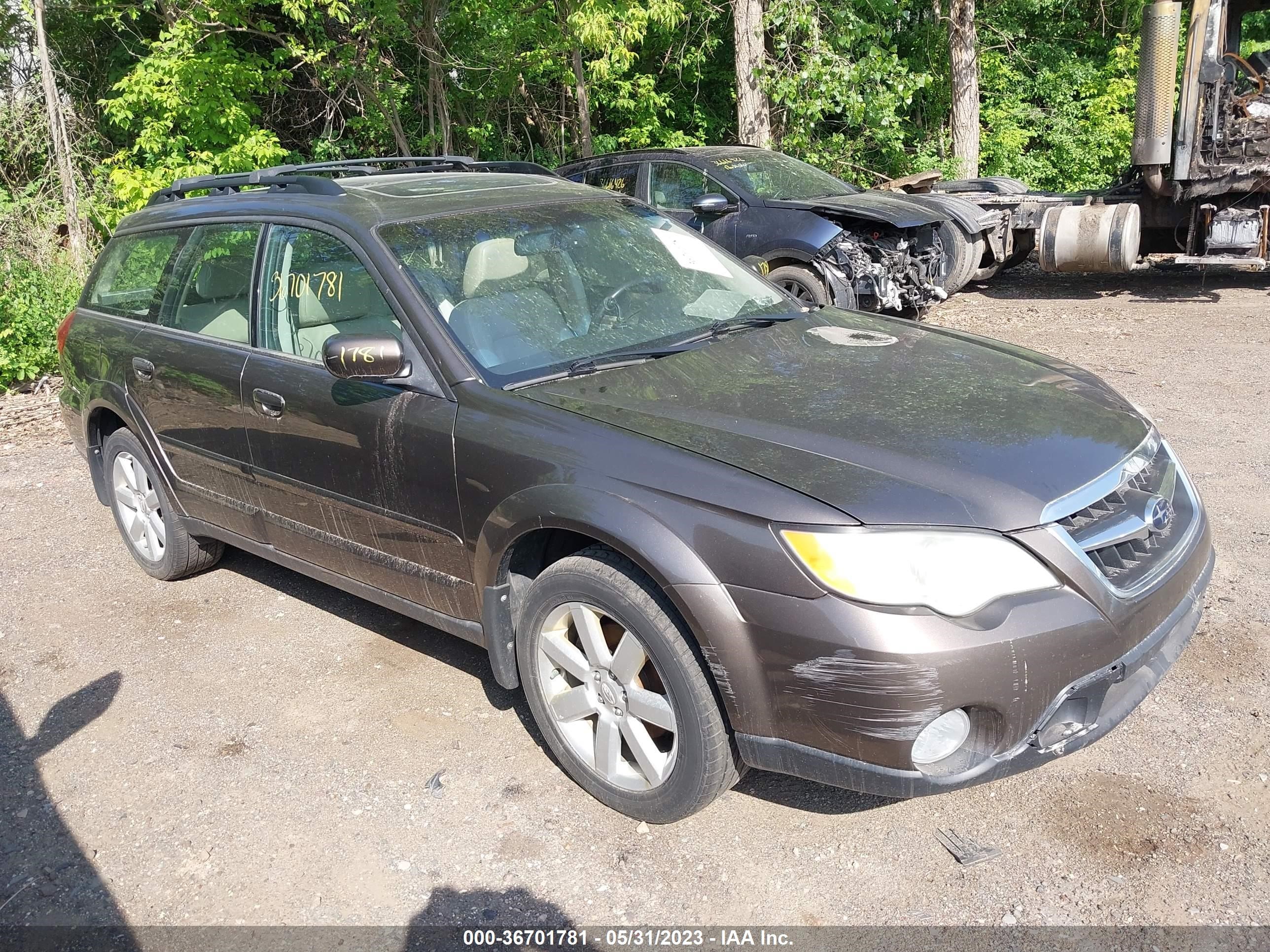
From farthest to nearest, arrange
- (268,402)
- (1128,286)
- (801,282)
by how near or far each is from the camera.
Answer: (1128,286) < (801,282) < (268,402)

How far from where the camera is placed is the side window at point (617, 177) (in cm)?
977

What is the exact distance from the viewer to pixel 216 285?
4.43m

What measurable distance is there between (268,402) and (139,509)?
5.54 feet

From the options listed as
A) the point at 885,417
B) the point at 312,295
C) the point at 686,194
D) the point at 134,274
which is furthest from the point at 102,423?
the point at 686,194

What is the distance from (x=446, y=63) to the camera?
13391 millimetres

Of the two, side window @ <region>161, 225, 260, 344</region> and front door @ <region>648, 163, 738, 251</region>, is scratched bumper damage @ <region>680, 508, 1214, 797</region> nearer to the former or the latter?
side window @ <region>161, 225, 260, 344</region>

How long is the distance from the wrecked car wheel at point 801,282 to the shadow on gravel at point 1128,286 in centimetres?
373

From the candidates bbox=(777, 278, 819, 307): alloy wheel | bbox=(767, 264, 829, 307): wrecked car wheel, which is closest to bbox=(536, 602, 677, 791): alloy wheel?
bbox=(767, 264, 829, 307): wrecked car wheel

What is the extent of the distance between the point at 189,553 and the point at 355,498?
5.76 feet

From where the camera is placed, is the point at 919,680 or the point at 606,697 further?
the point at 606,697

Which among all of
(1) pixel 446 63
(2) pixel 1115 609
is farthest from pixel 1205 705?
(1) pixel 446 63

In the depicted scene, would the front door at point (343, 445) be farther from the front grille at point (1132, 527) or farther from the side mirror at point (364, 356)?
the front grille at point (1132, 527)

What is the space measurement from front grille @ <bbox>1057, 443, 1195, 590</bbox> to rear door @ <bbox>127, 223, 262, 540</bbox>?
302 centimetres

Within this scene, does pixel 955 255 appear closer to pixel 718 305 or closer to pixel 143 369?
pixel 718 305
